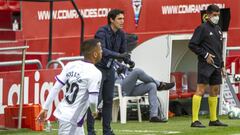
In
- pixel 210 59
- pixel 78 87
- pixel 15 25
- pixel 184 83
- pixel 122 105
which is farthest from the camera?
pixel 184 83

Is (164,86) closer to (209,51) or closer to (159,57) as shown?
(159,57)

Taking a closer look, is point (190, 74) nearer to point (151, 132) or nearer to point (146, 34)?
point (146, 34)

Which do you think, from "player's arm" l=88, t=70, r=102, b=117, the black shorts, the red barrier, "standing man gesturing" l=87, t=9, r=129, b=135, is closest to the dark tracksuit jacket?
the black shorts

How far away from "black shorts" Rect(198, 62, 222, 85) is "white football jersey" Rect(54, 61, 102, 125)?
5.01 metres

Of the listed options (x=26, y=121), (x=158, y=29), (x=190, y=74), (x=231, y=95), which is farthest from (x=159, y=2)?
(x=26, y=121)

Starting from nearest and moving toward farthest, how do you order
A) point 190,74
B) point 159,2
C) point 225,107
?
point 225,107 → point 190,74 → point 159,2

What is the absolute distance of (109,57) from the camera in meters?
12.6

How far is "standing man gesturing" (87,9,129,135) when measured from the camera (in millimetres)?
12617

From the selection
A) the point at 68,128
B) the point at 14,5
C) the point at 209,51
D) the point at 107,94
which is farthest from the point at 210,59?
the point at 14,5

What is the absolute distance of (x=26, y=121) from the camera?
48.4 ft

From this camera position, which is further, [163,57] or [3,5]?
[3,5]

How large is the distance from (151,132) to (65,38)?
17.1 feet

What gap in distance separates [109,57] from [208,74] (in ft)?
7.58

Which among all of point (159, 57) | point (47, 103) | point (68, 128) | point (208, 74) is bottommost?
point (68, 128)
